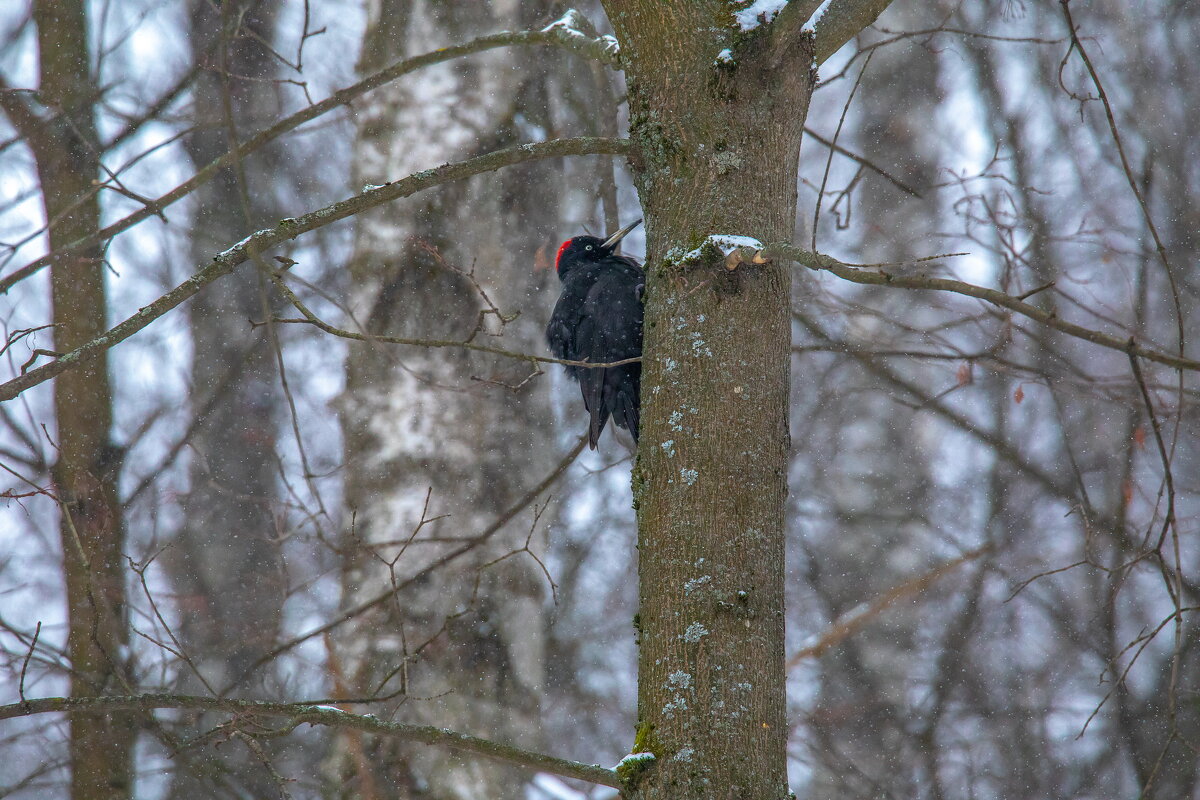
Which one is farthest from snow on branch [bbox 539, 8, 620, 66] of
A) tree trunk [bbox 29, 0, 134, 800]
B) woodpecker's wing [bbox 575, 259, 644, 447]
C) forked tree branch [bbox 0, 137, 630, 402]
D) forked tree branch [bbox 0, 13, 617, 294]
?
tree trunk [bbox 29, 0, 134, 800]

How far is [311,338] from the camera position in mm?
6344

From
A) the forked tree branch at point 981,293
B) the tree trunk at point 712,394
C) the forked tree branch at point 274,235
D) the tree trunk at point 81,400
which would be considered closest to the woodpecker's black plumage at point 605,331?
the tree trunk at point 712,394

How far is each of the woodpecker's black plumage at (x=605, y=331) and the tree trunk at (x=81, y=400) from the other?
206 cm

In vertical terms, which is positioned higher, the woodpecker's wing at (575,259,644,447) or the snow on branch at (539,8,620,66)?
the snow on branch at (539,8,620,66)

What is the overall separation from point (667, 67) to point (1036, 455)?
5.62 m

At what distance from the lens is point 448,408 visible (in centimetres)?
425

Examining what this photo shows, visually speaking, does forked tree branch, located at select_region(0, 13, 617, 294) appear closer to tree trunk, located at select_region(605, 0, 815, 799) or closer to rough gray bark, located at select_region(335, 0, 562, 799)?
tree trunk, located at select_region(605, 0, 815, 799)

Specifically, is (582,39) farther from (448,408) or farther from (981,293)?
(448,408)

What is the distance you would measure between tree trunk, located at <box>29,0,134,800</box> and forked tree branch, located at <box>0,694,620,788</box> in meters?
1.83

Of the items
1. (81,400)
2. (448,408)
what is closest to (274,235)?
(448,408)

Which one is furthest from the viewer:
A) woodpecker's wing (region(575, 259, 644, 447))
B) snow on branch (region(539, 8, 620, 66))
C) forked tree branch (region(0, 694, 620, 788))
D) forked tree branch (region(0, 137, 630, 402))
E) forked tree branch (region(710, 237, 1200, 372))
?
woodpecker's wing (region(575, 259, 644, 447))

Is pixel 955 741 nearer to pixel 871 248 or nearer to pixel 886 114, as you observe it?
pixel 871 248

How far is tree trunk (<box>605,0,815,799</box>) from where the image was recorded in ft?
5.72

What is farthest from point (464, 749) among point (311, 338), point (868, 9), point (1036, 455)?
point (1036, 455)
